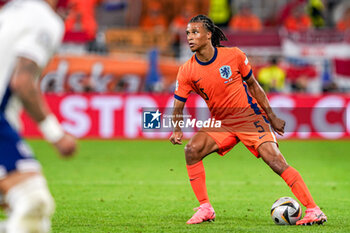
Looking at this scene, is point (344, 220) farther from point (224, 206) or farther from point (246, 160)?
point (246, 160)

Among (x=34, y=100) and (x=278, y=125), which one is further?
(x=278, y=125)

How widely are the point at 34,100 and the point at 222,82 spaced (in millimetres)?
3506

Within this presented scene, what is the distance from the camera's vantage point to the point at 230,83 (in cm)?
730

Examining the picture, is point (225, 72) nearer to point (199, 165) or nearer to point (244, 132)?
point (244, 132)

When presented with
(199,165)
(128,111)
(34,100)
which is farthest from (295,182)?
(128,111)

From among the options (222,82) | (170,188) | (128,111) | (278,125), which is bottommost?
(128,111)

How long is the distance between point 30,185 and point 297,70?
16.8 m

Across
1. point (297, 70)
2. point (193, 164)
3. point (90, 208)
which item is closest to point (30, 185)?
point (193, 164)

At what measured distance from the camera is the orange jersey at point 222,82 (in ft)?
23.8

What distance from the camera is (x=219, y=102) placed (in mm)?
7363

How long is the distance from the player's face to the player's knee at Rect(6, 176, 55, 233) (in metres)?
3.33

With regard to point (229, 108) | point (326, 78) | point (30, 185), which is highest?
point (30, 185)

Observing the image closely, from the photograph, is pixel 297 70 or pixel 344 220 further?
pixel 297 70

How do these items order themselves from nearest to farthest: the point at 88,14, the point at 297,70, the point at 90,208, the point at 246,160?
1. the point at 90,208
2. the point at 246,160
3. the point at 297,70
4. the point at 88,14
